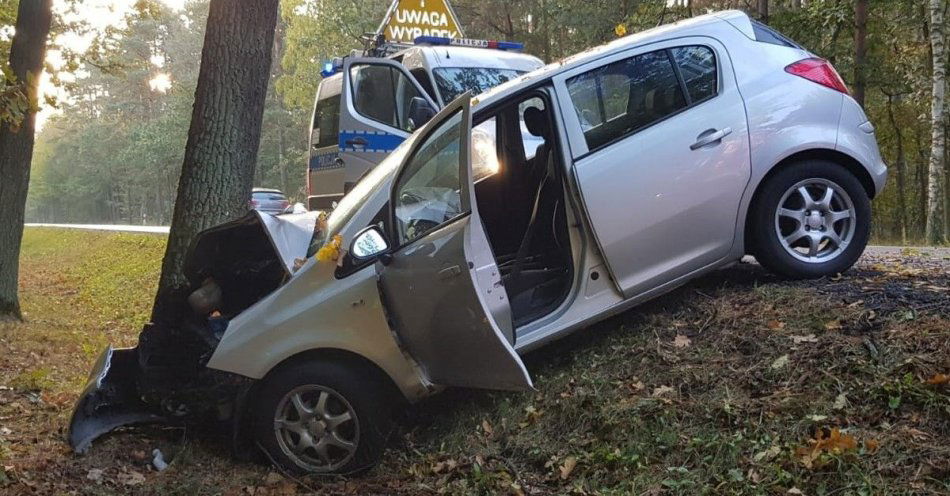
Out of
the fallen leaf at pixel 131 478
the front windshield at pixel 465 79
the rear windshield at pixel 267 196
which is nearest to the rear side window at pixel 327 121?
the front windshield at pixel 465 79

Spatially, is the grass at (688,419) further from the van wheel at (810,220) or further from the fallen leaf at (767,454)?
the van wheel at (810,220)

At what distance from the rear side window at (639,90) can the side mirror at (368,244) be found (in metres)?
1.34

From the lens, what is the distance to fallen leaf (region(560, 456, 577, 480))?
3627 mm

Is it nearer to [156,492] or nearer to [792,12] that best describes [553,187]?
[156,492]

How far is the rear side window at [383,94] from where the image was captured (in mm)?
9172

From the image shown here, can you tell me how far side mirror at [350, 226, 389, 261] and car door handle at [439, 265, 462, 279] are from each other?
41cm

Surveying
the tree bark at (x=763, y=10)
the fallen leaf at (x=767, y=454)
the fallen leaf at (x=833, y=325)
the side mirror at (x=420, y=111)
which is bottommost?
the fallen leaf at (x=767, y=454)

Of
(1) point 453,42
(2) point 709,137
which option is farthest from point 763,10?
(2) point 709,137

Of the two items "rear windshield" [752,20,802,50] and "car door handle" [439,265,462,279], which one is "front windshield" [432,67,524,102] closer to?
"rear windshield" [752,20,802,50]

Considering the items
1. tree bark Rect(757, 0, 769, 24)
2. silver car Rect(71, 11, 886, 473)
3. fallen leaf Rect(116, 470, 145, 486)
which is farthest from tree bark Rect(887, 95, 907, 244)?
fallen leaf Rect(116, 470, 145, 486)

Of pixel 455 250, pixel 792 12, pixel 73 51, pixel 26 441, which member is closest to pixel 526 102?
pixel 455 250

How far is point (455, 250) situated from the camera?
3562mm

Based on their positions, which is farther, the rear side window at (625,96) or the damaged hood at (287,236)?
the rear side window at (625,96)

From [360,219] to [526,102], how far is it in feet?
4.54
